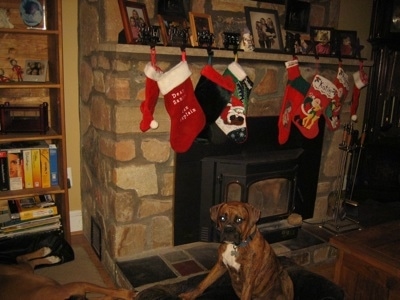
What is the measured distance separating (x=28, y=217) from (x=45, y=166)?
345 mm

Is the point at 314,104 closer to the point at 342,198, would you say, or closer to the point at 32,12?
the point at 342,198

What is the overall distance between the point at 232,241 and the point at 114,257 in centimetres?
87

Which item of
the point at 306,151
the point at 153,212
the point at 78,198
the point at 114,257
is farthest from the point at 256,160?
the point at 78,198

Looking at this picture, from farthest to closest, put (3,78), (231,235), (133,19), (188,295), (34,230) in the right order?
(34,230) → (3,78) → (133,19) → (188,295) → (231,235)

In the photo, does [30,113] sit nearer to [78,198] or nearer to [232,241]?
[78,198]

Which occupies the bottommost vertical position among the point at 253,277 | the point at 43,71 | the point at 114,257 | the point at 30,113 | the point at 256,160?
the point at 114,257

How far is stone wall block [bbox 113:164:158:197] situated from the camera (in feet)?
6.97

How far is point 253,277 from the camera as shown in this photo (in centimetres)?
172

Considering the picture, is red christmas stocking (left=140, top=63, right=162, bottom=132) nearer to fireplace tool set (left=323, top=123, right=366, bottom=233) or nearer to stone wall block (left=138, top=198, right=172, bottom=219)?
stone wall block (left=138, top=198, right=172, bottom=219)

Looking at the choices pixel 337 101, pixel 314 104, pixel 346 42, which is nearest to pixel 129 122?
pixel 314 104

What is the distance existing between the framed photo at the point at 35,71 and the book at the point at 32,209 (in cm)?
81

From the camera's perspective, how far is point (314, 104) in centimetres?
252

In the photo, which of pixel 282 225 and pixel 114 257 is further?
pixel 282 225

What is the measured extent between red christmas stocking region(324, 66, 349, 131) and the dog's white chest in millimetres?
1352
